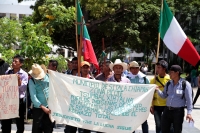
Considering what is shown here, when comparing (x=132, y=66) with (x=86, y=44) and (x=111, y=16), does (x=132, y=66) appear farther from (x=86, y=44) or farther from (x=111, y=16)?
(x=111, y=16)

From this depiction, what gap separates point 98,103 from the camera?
6992 millimetres

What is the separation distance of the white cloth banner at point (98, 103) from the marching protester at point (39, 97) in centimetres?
11

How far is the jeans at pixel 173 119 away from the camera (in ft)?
22.3

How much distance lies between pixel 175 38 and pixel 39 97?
2787mm

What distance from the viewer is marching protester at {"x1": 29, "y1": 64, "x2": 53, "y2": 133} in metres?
6.85

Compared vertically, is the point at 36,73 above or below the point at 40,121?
above

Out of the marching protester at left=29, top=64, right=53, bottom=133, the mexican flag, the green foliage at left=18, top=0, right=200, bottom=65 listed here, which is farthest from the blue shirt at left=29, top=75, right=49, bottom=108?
the green foliage at left=18, top=0, right=200, bottom=65

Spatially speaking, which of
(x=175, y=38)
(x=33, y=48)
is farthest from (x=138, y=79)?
(x=33, y=48)

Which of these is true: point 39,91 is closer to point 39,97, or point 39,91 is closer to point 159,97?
point 39,97

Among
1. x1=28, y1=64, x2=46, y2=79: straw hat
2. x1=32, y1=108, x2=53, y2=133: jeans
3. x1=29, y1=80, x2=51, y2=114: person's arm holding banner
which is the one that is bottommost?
x1=32, y1=108, x2=53, y2=133: jeans

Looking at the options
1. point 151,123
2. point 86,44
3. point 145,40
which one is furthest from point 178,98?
point 145,40

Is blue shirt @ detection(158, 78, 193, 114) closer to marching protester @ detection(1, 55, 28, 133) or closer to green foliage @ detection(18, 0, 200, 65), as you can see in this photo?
marching protester @ detection(1, 55, 28, 133)

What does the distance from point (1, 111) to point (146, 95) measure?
2668mm

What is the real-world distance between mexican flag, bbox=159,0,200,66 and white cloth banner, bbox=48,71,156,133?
3.57 feet
